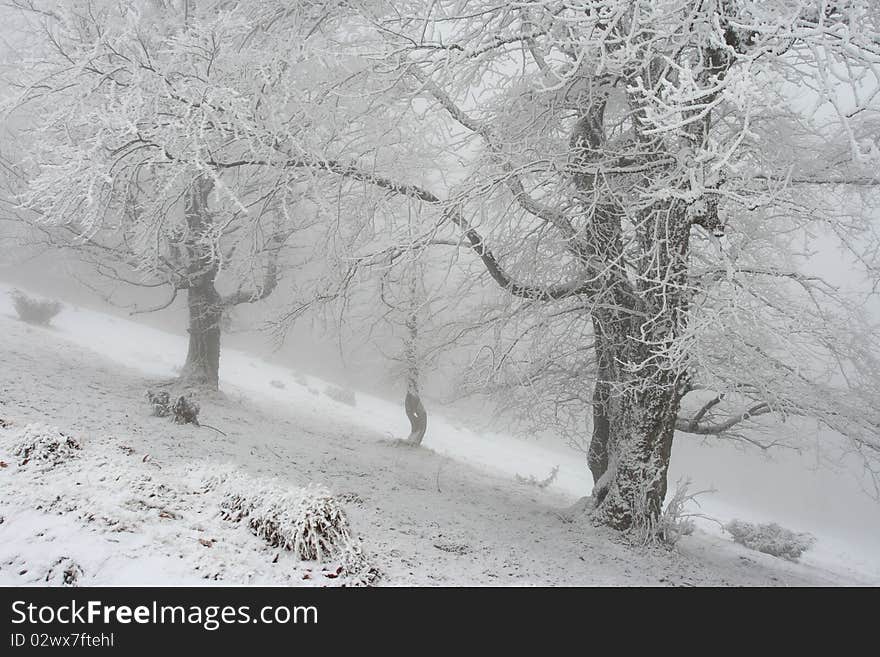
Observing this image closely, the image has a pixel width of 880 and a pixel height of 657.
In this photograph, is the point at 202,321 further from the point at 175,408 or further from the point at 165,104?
the point at 165,104

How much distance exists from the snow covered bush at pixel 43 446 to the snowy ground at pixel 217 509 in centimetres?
7

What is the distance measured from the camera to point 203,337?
11516 millimetres

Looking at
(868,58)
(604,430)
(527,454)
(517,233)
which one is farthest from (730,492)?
(868,58)

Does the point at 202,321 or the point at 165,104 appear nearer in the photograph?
the point at 165,104

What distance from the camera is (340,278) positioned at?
690 centimetres

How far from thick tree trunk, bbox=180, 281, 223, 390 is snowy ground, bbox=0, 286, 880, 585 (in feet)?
2.47

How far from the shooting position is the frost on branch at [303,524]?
3.18 meters

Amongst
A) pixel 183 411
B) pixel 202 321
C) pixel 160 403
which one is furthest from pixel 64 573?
pixel 202 321

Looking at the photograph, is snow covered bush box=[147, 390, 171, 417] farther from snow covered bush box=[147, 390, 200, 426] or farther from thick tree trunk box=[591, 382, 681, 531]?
thick tree trunk box=[591, 382, 681, 531]

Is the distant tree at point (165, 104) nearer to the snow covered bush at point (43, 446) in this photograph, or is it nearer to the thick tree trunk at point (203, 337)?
the snow covered bush at point (43, 446)

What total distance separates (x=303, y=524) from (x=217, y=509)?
0.79 m

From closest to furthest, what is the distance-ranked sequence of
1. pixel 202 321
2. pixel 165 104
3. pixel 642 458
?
pixel 165 104
pixel 642 458
pixel 202 321

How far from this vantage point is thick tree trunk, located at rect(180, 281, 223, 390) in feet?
36.8

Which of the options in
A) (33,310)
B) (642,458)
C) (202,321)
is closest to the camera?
(642,458)
